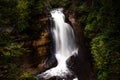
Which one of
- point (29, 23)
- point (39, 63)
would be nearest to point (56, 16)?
point (29, 23)

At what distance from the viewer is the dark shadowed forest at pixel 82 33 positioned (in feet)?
47.2

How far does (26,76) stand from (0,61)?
1382 millimetres

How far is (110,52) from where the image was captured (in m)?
14.5

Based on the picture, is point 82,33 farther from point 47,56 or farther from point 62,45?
point 47,56

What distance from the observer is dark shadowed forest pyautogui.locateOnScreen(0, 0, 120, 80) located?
14384 millimetres

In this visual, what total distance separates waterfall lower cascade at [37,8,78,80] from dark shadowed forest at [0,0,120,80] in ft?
2.10

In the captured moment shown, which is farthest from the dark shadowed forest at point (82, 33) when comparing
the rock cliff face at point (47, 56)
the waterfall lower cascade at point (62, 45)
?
the waterfall lower cascade at point (62, 45)

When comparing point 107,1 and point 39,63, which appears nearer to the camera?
point 107,1

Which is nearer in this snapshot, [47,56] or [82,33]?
[47,56]

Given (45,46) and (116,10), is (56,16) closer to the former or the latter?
(45,46)

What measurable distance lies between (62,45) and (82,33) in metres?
2.13

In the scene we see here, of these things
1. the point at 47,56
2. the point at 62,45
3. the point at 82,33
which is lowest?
the point at 47,56

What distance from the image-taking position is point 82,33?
19.7 m

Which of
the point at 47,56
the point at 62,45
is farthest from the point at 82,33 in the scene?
the point at 47,56
